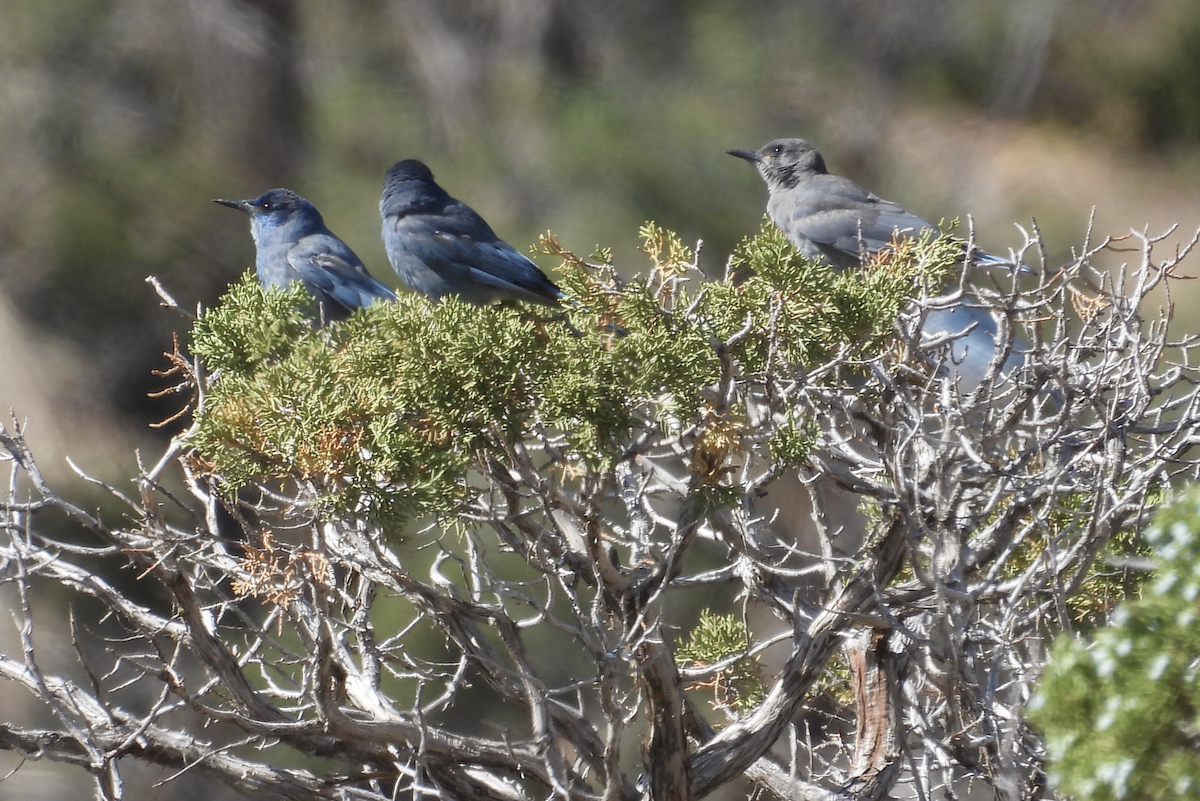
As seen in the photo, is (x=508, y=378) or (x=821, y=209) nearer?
(x=508, y=378)

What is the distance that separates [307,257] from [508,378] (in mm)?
2271

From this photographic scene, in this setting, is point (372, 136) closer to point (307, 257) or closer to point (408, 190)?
point (307, 257)

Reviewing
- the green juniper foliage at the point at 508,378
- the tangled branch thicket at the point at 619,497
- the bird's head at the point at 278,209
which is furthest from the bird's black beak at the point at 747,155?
the green juniper foliage at the point at 508,378

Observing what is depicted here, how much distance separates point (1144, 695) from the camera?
3.80 ft

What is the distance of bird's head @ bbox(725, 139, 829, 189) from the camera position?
4020mm

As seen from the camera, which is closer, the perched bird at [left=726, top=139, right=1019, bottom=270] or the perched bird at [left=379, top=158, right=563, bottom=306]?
the perched bird at [left=379, top=158, right=563, bottom=306]

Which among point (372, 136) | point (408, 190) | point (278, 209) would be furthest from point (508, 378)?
point (372, 136)

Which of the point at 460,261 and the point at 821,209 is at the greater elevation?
the point at 821,209

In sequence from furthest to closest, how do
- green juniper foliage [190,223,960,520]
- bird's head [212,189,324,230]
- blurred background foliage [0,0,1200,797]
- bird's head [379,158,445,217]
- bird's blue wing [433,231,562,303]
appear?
blurred background foliage [0,0,1200,797] < bird's head [212,189,324,230] < bird's head [379,158,445,217] < bird's blue wing [433,231,562,303] < green juniper foliage [190,223,960,520]

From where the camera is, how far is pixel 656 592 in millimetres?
1878

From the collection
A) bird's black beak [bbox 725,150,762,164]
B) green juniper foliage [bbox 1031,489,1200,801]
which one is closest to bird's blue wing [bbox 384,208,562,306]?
bird's black beak [bbox 725,150,762,164]

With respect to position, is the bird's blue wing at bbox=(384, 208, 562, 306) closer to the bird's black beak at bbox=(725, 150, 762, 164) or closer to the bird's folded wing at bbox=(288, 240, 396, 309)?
the bird's folded wing at bbox=(288, 240, 396, 309)

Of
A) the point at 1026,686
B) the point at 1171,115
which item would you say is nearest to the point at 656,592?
the point at 1026,686

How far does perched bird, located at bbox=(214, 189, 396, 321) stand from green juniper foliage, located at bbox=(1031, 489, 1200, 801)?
2575 millimetres
